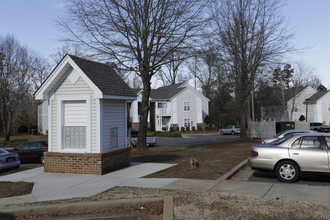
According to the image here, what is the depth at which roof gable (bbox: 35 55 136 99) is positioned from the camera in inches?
450

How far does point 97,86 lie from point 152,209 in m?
5.63

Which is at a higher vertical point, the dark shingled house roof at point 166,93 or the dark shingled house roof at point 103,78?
the dark shingled house roof at point 166,93

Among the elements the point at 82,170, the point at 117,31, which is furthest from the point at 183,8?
the point at 82,170

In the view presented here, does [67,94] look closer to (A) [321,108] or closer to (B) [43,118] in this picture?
(B) [43,118]

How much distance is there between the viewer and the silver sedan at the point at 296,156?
371 inches

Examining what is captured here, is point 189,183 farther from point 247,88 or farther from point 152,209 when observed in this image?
point 247,88

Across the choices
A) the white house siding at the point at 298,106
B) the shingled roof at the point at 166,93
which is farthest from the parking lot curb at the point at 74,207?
the white house siding at the point at 298,106

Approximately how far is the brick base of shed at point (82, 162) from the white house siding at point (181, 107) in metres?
44.7

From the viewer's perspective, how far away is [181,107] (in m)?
57.0

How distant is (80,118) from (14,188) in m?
3.34

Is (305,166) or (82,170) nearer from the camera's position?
(305,166)

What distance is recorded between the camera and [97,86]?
11281 millimetres

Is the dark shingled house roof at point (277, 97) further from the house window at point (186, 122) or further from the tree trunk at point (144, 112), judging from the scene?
the tree trunk at point (144, 112)

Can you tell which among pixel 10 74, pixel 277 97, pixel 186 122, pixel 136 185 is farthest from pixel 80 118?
pixel 277 97
